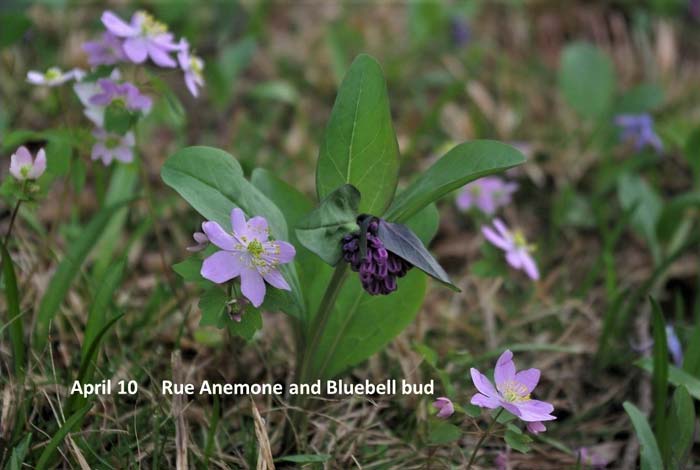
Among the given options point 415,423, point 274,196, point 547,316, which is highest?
point 274,196

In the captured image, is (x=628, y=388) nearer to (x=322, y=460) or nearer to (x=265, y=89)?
(x=322, y=460)

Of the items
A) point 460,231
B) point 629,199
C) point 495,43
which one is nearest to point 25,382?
point 460,231

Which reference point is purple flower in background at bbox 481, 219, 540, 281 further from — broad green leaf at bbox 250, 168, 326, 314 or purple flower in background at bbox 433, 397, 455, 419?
purple flower in background at bbox 433, 397, 455, 419

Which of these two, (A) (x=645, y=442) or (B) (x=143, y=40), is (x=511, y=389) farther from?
(B) (x=143, y=40)

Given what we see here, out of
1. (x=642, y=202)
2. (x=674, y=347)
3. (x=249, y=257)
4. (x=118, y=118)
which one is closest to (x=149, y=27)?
(x=118, y=118)

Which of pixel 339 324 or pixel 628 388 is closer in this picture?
pixel 339 324

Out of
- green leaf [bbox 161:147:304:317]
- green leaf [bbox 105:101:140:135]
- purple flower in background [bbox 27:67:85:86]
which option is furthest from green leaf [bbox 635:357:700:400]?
purple flower in background [bbox 27:67:85:86]

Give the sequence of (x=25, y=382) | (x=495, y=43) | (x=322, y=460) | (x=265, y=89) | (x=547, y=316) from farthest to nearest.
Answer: (x=495, y=43), (x=265, y=89), (x=547, y=316), (x=25, y=382), (x=322, y=460)
